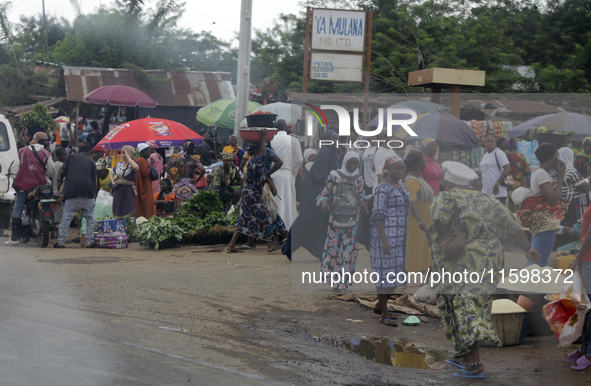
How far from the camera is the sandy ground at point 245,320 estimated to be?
181 inches

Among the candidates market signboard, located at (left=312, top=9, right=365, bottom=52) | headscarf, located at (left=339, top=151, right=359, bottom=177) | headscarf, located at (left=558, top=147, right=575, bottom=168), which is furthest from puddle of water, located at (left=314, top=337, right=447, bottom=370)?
market signboard, located at (left=312, top=9, right=365, bottom=52)

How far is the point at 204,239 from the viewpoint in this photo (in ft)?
34.3

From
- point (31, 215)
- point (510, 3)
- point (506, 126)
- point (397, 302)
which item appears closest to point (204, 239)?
point (31, 215)

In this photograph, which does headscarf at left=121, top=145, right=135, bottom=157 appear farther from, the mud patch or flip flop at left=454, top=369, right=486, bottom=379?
flip flop at left=454, top=369, right=486, bottom=379

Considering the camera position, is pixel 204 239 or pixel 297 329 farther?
pixel 204 239

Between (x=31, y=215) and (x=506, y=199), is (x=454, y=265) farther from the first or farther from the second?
(x=31, y=215)

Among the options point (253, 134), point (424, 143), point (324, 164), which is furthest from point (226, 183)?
point (424, 143)

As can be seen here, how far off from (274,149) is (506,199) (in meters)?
3.62

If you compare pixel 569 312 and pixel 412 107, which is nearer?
pixel 569 312

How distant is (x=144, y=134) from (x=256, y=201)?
4418 mm

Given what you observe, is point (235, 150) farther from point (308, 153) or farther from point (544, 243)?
point (544, 243)

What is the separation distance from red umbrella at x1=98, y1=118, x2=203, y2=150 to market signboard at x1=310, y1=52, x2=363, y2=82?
3.47m

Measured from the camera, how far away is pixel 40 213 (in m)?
10.1

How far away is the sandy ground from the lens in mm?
4605
